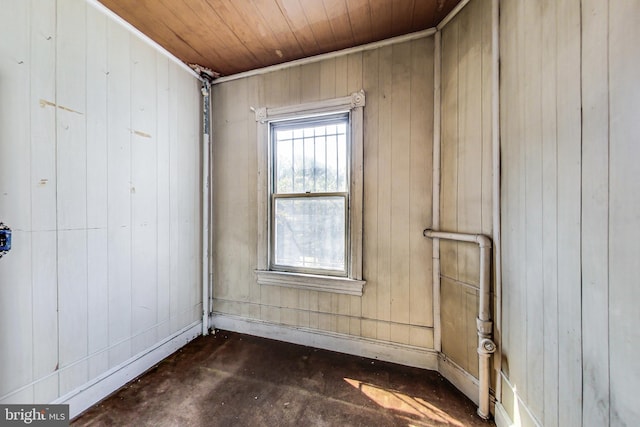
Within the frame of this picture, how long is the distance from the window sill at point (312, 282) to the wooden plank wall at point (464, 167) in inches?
27.9

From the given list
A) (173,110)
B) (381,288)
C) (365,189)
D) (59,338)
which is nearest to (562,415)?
(381,288)

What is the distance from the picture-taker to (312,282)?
2.21 metres

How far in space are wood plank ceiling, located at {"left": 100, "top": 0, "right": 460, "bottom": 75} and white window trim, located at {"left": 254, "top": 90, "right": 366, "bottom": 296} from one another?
18.0 inches

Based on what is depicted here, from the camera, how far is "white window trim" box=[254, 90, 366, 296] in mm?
2074

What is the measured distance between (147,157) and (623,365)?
2777 millimetres

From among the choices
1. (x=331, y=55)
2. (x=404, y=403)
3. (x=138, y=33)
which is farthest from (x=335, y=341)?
(x=138, y=33)

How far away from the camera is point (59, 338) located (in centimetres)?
144

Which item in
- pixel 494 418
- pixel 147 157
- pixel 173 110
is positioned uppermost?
pixel 173 110

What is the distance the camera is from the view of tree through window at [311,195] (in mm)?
2193

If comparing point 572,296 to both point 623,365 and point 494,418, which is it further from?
point 494,418

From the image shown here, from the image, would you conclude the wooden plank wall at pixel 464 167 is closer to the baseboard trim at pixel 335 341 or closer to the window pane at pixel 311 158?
the baseboard trim at pixel 335 341

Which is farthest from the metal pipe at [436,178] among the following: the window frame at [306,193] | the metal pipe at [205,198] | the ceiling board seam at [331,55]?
the metal pipe at [205,198]

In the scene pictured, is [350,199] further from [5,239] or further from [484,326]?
[5,239]

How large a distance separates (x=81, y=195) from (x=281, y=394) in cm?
186
